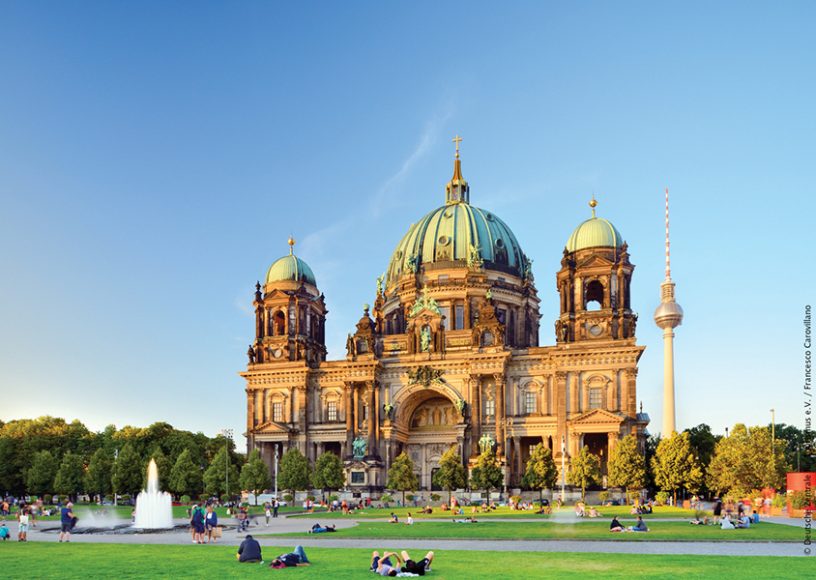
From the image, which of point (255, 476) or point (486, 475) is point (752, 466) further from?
point (255, 476)

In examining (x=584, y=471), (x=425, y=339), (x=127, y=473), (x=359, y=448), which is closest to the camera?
(x=584, y=471)

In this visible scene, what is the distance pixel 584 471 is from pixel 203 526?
175ft

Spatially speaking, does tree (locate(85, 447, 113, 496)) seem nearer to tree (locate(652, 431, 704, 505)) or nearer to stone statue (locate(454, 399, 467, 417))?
stone statue (locate(454, 399, 467, 417))

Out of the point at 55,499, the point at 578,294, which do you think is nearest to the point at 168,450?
the point at 55,499

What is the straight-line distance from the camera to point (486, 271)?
113 m

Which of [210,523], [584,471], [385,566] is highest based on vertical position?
[385,566]

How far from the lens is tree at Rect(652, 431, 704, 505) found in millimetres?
74062

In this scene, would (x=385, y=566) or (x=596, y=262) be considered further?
(x=596, y=262)

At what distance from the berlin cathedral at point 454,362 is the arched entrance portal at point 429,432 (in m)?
0.18

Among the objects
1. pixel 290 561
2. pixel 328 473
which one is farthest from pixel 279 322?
pixel 290 561

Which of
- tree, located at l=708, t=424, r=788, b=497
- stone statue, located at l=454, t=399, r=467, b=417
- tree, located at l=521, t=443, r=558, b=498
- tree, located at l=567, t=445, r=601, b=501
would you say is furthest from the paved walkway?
stone statue, located at l=454, t=399, r=467, b=417

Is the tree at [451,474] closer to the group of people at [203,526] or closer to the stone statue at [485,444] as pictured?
the stone statue at [485,444]

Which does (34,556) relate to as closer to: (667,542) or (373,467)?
(667,542)

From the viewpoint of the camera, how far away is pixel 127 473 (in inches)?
3652
